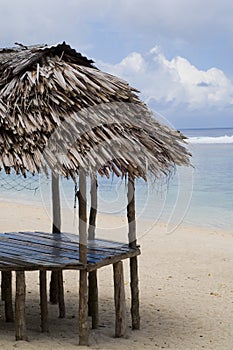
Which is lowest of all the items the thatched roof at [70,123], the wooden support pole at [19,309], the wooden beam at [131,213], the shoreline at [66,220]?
the wooden support pole at [19,309]

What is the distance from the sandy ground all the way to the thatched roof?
1.46 m

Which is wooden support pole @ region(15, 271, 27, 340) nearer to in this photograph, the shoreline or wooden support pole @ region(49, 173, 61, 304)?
wooden support pole @ region(49, 173, 61, 304)

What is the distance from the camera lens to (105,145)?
4.77 meters

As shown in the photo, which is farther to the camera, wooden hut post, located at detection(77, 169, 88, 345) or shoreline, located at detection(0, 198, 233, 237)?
shoreline, located at detection(0, 198, 233, 237)

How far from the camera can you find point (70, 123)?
4.79 metres

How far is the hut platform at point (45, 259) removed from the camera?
488 cm

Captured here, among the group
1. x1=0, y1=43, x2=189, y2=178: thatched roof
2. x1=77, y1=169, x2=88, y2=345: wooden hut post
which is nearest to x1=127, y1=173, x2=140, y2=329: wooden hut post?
x1=0, y1=43, x2=189, y2=178: thatched roof

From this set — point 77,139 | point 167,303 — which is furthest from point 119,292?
point 167,303

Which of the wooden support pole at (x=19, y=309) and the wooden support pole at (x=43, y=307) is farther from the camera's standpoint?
the wooden support pole at (x=43, y=307)

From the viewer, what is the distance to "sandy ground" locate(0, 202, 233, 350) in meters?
5.23

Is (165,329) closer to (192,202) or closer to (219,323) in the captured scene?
(219,323)

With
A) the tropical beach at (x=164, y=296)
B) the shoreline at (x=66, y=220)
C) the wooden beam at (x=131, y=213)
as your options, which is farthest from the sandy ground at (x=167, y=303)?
the shoreline at (x=66, y=220)

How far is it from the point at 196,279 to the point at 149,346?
3.20 meters

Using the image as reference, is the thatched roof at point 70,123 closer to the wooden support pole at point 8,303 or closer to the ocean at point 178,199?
the wooden support pole at point 8,303
